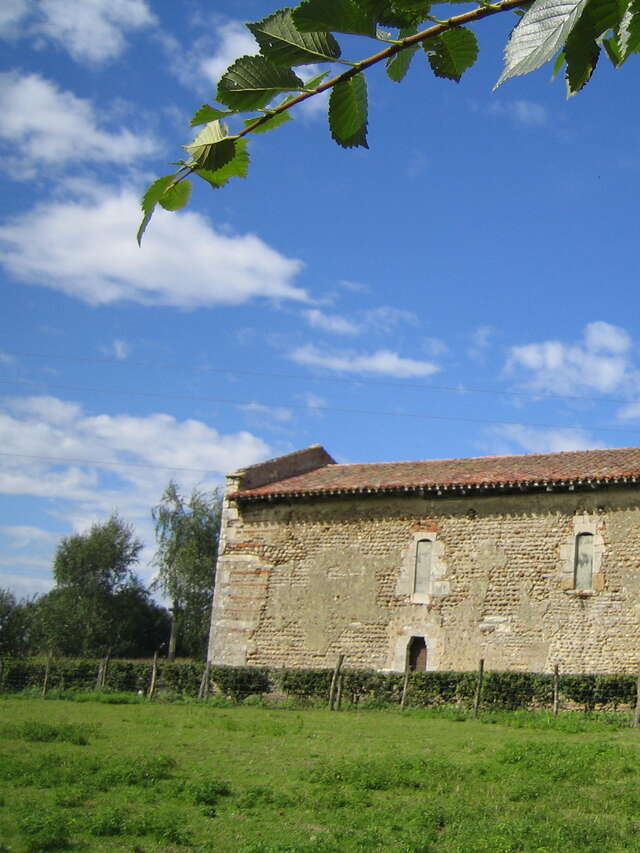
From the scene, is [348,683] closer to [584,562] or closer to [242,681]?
[242,681]

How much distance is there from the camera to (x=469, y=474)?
2122 cm

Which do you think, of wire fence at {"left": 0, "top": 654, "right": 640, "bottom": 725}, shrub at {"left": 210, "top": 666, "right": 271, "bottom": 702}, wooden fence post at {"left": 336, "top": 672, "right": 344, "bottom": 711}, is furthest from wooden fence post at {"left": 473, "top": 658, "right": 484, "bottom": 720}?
shrub at {"left": 210, "top": 666, "right": 271, "bottom": 702}

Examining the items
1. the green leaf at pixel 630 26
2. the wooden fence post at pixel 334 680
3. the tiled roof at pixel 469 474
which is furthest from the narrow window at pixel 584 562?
the green leaf at pixel 630 26

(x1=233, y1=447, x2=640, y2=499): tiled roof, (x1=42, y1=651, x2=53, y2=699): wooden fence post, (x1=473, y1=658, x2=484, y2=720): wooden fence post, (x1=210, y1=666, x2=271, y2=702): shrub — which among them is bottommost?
(x1=42, y1=651, x2=53, y2=699): wooden fence post

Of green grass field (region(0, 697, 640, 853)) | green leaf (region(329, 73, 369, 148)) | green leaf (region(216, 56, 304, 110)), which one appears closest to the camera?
green leaf (region(216, 56, 304, 110))

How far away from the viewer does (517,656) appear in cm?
1909

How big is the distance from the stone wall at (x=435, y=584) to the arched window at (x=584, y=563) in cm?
13

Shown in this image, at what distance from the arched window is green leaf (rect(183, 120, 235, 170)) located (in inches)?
732

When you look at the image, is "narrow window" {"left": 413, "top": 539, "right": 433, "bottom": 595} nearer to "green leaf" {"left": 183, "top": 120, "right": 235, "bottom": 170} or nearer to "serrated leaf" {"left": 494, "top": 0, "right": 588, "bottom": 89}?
"green leaf" {"left": 183, "top": 120, "right": 235, "bottom": 170}

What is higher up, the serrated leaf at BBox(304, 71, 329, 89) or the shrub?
the serrated leaf at BBox(304, 71, 329, 89)

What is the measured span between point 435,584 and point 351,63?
63.9 feet

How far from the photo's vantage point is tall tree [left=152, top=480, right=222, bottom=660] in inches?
1594

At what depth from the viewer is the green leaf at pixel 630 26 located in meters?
1.15

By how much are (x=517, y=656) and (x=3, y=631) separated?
28.7 m
